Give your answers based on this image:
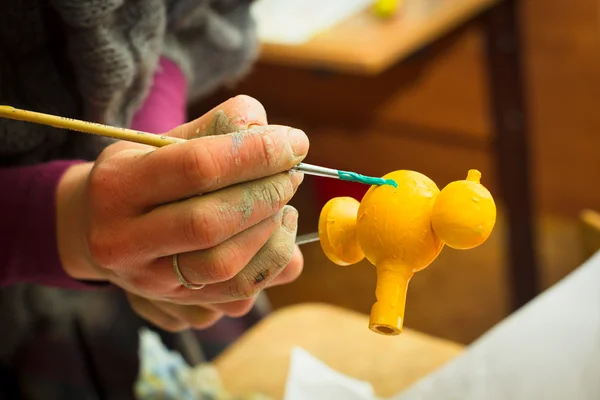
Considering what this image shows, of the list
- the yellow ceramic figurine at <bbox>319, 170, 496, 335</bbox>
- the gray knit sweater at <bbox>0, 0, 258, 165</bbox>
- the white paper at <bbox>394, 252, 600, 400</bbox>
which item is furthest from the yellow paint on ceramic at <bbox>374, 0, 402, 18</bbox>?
the yellow ceramic figurine at <bbox>319, 170, 496, 335</bbox>

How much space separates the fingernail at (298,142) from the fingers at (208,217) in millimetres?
16

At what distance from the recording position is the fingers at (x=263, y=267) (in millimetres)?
468

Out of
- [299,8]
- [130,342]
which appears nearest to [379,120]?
[299,8]

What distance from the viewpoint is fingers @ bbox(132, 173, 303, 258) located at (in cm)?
42

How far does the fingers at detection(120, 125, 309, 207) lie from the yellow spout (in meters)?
0.10

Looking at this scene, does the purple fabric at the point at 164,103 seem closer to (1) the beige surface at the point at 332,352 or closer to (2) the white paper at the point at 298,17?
(1) the beige surface at the point at 332,352

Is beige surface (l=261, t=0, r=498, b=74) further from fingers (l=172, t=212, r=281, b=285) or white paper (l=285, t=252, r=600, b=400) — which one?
fingers (l=172, t=212, r=281, b=285)

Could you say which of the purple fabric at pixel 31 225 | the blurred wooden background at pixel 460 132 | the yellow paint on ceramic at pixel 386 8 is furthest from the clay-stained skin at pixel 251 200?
the blurred wooden background at pixel 460 132

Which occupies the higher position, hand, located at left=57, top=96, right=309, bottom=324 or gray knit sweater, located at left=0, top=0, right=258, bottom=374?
gray knit sweater, located at left=0, top=0, right=258, bottom=374

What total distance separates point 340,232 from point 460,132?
1341 millimetres

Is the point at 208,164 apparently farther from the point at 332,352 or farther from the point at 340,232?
the point at 332,352

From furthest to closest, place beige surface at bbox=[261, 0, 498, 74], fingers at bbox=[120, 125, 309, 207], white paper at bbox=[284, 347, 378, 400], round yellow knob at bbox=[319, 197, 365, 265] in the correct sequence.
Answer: beige surface at bbox=[261, 0, 498, 74]
white paper at bbox=[284, 347, 378, 400]
round yellow knob at bbox=[319, 197, 365, 265]
fingers at bbox=[120, 125, 309, 207]

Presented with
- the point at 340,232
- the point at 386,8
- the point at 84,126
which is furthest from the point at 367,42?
the point at 84,126

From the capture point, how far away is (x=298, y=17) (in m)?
1.17
